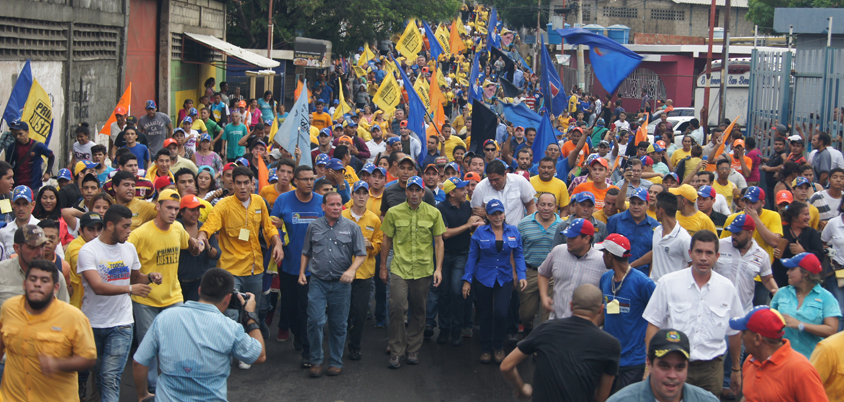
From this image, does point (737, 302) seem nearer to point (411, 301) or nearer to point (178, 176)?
point (411, 301)

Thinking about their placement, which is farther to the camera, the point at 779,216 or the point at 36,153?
the point at 36,153

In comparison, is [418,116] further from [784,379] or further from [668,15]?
[668,15]

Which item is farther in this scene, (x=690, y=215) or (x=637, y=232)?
(x=637, y=232)

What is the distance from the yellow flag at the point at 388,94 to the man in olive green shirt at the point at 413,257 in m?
7.95

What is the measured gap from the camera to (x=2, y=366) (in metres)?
5.57

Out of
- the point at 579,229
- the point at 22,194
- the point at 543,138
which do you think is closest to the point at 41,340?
the point at 22,194

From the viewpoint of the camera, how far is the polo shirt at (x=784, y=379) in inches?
169

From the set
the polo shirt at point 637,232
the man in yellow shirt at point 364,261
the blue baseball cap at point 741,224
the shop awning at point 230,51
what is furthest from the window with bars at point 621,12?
the blue baseball cap at point 741,224

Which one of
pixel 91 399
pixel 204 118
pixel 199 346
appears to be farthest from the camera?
pixel 204 118

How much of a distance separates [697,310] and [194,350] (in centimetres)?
337

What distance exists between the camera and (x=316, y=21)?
1251 inches

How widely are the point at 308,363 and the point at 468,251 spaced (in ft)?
7.09

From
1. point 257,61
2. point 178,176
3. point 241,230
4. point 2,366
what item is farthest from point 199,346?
point 257,61

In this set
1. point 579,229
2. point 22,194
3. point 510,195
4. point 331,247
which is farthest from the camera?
point 510,195
